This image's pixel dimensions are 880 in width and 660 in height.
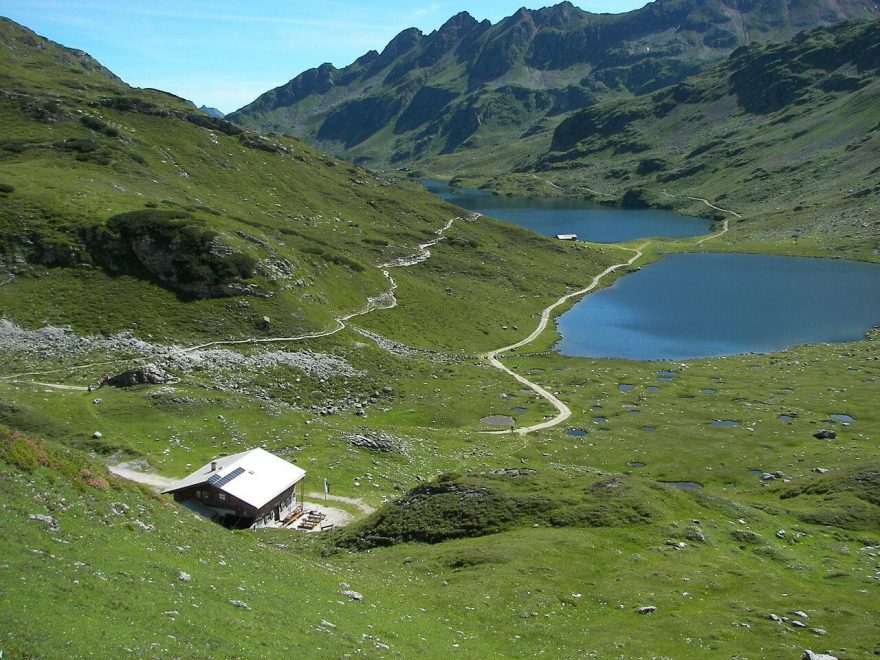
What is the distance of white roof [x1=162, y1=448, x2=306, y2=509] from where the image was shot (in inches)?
2122

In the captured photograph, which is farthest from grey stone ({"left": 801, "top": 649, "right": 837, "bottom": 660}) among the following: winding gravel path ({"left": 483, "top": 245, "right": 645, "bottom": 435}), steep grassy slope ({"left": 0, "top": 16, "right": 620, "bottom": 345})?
steep grassy slope ({"left": 0, "top": 16, "right": 620, "bottom": 345})

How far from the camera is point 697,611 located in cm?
3544

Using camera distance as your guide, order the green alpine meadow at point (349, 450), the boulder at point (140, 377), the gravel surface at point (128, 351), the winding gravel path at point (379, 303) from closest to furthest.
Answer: the green alpine meadow at point (349, 450)
the boulder at point (140, 377)
the gravel surface at point (128, 351)
the winding gravel path at point (379, 303)

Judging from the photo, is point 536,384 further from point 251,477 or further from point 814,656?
point 814,656

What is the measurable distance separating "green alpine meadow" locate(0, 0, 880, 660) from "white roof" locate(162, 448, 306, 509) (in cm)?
25

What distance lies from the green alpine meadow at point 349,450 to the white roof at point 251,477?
246mm

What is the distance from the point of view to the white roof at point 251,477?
5391 centimetres

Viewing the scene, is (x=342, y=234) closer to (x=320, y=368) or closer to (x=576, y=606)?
(x=320, y=368)

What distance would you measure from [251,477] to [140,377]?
30.7m

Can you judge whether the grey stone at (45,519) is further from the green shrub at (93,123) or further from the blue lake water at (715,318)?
the green shrub at (93,123)

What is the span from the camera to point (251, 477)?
183 ft

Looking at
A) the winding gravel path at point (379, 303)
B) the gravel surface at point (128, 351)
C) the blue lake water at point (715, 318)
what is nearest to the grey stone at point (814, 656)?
the gravel surface at point (128, 351)

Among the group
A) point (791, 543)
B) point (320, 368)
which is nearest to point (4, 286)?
point (320, 368)

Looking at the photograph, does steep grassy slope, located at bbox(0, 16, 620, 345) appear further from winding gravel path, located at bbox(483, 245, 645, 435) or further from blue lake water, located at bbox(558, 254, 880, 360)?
blue lake water, located at bbox(558, 254, 880, 360)
